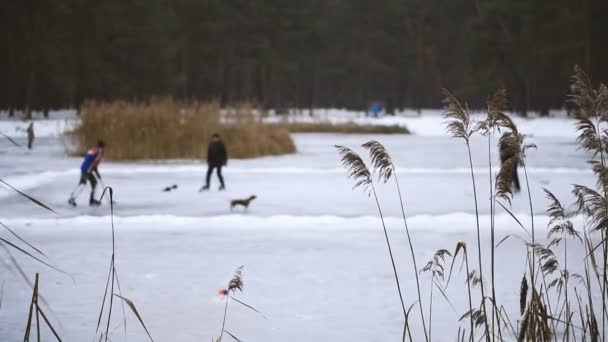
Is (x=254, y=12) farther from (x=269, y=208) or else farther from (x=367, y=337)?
(x=367, y=337)

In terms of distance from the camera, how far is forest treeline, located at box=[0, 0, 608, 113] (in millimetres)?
43375

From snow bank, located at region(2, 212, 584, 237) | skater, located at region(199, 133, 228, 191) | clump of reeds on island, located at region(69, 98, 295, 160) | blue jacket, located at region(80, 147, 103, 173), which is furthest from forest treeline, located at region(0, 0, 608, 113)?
snow bank, located at region(2, 212, 584, 237)

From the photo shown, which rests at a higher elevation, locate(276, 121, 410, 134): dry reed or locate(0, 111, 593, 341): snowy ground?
locate(276, 121, 410, 134): dry reed

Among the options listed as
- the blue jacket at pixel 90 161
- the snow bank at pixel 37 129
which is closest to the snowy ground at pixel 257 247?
the blue jacket at pixel 90 161

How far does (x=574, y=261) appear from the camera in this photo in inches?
270

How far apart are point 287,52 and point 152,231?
58.2 m

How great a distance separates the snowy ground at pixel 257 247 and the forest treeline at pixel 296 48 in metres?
21.4

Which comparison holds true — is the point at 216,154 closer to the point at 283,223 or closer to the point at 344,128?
the point at 283,223

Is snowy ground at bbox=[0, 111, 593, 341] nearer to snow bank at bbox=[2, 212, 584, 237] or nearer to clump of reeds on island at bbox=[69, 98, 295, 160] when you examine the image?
snow bank at bbox=[2, 212, 584, 237]

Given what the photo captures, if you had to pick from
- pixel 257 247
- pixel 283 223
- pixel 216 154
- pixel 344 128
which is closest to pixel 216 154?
pixel 216 154

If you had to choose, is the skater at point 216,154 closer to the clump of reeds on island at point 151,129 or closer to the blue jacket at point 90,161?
the blue jacket at point 90,161

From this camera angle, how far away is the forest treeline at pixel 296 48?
4338 centimetres

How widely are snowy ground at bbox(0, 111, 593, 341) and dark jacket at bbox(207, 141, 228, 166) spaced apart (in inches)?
23.0

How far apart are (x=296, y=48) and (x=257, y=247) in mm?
60375
